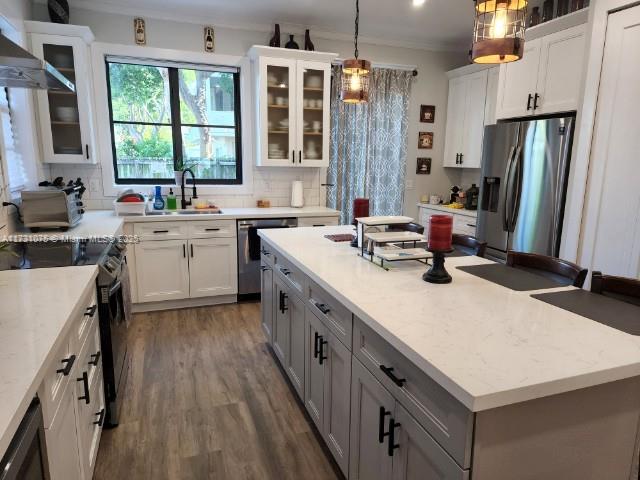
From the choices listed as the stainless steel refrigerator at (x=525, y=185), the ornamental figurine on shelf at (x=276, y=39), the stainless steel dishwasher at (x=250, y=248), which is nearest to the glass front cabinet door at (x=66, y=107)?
the stainless steel dishwasher at (x=250, y=248)

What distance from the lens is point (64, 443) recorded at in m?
1.34

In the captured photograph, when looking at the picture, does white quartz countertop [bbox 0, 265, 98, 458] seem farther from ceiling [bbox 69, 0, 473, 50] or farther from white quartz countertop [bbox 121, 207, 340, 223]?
ceiling [bbox 69, 0, 473, 50]

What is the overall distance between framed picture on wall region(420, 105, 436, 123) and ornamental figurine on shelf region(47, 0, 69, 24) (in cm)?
372

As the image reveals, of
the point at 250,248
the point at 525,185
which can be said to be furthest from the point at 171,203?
the point at 525,185

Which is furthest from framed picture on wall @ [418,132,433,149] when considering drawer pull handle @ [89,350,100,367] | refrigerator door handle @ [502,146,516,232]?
drawer pull handle @ [89,350,100,367]

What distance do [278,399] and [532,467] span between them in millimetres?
1681

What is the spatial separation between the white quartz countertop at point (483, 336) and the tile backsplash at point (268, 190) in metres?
2.73

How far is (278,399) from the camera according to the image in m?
2.50

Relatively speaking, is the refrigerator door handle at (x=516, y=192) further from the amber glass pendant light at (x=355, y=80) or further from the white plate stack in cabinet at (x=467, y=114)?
the amber glass pendant light at (x=355, y=80)

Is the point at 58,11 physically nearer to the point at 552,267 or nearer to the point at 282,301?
the point at 282,301

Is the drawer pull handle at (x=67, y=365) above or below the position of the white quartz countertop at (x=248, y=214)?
below

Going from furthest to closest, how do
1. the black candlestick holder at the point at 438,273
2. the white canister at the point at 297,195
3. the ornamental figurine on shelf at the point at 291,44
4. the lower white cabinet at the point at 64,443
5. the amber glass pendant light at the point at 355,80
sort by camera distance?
the white canister at the point at 297,195
the ornamental figurine on shelf at the point at 291,44
the amber glass pendant light at the point at 355,80
the black candlestick holder at the point at 438,273
the lower white cabinet at the point at 64,443

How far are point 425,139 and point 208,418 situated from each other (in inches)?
161

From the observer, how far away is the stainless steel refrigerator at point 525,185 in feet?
10.2
